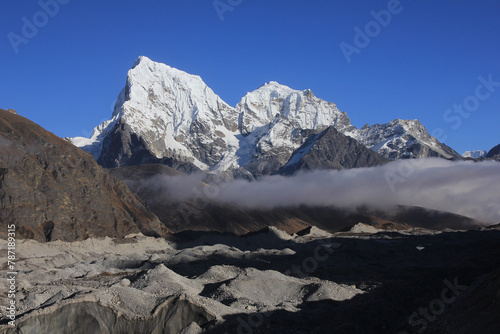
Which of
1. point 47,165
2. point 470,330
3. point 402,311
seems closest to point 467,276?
point 402,311

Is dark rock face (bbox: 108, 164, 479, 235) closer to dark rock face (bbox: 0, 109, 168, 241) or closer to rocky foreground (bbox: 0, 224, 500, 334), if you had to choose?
dark rock face (bbox: 0, 109, 168, 241)

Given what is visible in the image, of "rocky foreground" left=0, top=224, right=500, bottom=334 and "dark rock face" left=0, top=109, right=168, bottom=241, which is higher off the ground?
"dark rock face" left=0, top=109, right=168, bottom=241

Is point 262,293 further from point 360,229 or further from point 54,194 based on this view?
point 360,229

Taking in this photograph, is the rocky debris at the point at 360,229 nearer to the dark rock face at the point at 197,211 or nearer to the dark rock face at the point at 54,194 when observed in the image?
the dark rock face at the point at 197,211

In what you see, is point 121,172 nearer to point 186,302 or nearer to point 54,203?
point 54,203

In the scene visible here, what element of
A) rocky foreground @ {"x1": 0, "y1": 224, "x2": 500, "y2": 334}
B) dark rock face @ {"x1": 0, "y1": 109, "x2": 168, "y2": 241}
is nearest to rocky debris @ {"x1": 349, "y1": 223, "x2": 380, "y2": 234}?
→ dark rock face @ {"x1": 0, "y1": 109, "x2": 168, "y2": 241}

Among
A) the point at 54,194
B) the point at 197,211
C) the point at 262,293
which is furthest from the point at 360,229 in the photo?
the point at 262,293

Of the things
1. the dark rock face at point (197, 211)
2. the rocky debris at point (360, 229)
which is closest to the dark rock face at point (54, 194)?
the dark rock face at point (197, 211)
